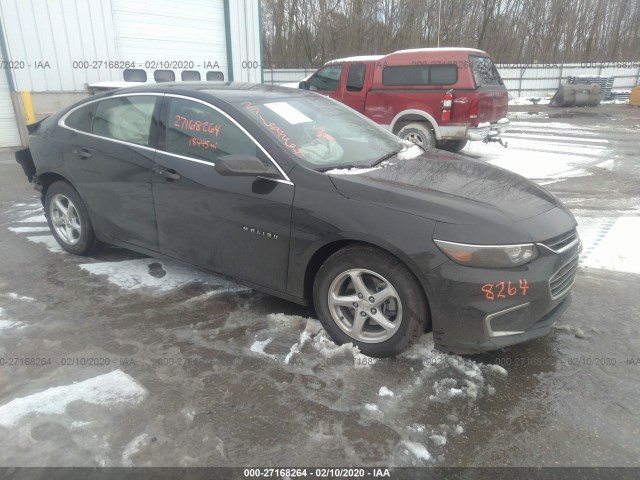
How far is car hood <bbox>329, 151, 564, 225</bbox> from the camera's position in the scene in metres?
2.72

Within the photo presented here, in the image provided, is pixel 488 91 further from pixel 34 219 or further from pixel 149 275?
pixel 34 219

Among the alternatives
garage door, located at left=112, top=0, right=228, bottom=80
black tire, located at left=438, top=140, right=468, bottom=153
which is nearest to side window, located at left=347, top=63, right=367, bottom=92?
black tire, located at left=438, top=140, right=468, bottom=153

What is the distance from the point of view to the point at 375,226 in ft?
9.12

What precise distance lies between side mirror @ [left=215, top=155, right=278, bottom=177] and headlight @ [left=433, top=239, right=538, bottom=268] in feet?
3.93

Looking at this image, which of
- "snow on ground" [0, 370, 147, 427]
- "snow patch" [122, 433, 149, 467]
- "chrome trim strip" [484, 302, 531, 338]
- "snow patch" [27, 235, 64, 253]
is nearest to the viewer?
"snow patch" [122, 433, 149, 467]

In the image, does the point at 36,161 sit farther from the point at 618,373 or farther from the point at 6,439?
the point at 618,373

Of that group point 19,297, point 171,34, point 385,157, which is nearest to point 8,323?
point 19,297

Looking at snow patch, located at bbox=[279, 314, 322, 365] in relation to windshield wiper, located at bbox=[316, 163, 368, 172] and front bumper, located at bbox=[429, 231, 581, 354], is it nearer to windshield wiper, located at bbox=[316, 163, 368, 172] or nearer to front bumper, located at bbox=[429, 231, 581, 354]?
front bumper, located at bbox=[429, 231, 581, 354]

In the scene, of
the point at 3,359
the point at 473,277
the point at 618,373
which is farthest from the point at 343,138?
the point at 3,359

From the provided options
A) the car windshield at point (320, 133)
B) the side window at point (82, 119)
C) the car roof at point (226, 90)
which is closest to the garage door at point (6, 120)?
the side window at point (82, 119)

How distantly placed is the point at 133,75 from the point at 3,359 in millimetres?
10627

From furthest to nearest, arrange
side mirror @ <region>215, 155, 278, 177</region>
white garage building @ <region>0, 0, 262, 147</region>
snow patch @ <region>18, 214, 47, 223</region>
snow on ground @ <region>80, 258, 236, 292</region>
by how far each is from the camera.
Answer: white garage building @ <region>0, 0, 262, 147</region>
snow patch @ <region>18, 214, 47, 223</region>
snow on ground @ <region>80, 258, 236, 292</region>
side mirror @ <region>215, 155, 278, 177</region>

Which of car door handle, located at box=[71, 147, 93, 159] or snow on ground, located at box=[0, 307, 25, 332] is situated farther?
car door handle, located at box=[71, 147, 93, 159]

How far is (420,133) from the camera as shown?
9.55m
